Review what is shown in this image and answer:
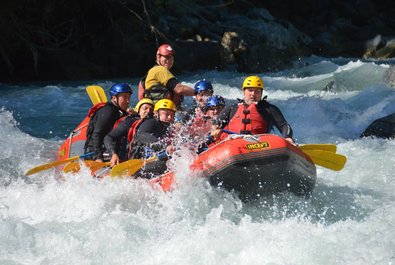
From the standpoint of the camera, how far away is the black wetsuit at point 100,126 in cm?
706

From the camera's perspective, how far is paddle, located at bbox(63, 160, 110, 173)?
6707 millimetres

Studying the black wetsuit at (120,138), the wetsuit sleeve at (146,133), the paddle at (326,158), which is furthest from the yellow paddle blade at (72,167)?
the paddle at (326,158)

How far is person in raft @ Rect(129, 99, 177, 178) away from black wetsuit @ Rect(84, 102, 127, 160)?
54cm

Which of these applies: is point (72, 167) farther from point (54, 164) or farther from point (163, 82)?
point (163, 82)

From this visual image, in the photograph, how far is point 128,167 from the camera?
20.4 ft

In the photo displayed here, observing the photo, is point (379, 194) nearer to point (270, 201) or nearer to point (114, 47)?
point (270, 201)

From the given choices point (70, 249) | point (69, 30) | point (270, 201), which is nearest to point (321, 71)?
point (69, 30)

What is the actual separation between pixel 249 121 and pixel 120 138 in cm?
131

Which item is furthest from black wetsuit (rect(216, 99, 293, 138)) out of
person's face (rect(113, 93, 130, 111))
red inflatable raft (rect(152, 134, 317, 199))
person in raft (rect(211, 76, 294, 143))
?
person's face (rect(113, 93, 130, 111))

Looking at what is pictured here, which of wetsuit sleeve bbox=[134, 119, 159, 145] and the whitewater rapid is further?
wetsuit sleeve bbox=[134, 119, 159, 145]

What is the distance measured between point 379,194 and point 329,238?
196 cm

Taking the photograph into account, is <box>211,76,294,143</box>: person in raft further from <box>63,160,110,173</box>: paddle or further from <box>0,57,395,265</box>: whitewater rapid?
<box>63,160,110,173</box>: paddle

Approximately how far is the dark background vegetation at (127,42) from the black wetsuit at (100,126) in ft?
22.9

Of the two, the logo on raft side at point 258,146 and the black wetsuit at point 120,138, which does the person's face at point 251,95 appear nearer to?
the logo on raft side at point 258,146
